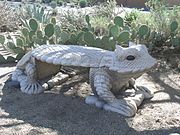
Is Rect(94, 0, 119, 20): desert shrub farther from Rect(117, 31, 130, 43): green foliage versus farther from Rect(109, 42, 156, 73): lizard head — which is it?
Rect(109, 42, 156, 73): lizard head

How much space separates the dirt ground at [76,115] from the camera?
146 inches

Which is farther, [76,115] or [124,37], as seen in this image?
[124,37]

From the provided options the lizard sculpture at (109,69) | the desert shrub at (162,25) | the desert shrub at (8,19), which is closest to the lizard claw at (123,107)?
the lizard sculpture at (109,69)

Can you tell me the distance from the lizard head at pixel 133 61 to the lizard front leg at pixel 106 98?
139 mm

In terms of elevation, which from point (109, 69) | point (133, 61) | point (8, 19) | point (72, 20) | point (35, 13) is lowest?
point (8, 19)

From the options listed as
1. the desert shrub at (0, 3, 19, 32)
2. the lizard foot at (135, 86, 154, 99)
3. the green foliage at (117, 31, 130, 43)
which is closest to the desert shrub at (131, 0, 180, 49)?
the green foliage at (117, 31, 130, 43)

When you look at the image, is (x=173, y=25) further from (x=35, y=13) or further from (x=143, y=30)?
(x=35, y=13)

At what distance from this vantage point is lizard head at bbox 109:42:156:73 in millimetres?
4008

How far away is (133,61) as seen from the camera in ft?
13.3

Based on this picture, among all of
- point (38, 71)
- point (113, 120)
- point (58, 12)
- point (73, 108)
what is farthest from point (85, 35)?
point (58, 12)

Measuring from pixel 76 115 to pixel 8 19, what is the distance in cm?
559

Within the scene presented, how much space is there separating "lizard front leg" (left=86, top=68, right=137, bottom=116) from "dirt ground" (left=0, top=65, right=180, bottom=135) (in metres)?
0.06

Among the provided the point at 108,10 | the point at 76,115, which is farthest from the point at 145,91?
the point at 108,10

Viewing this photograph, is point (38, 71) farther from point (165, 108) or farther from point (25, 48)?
point (165, 108)
